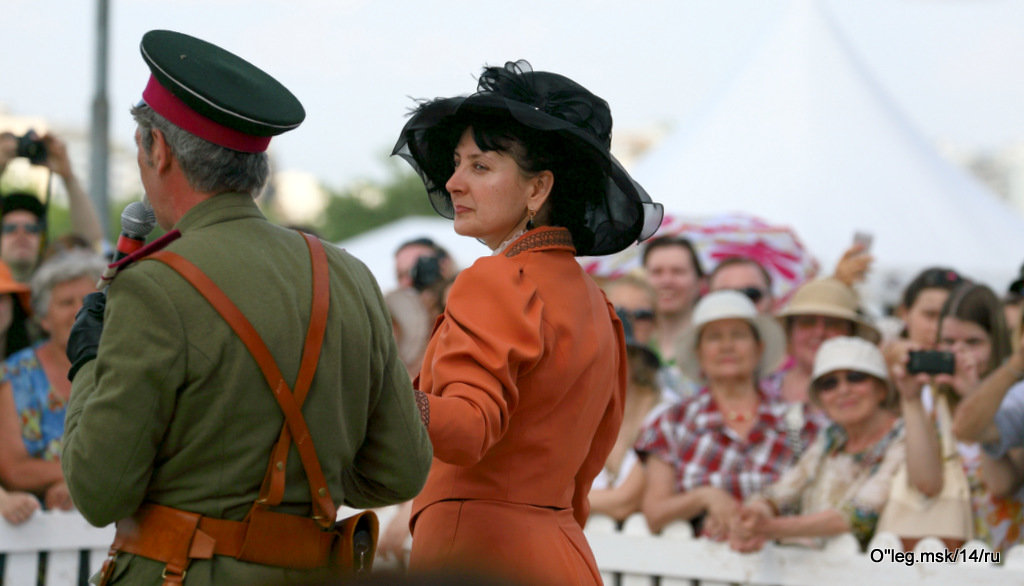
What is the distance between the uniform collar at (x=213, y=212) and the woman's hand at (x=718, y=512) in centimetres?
268

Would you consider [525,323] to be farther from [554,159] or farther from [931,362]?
[931,362]

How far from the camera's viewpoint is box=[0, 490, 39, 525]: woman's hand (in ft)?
14.8

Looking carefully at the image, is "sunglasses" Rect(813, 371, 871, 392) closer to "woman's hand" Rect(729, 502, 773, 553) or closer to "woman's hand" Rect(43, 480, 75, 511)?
"woman's hand" Rect(729, 502, 773, 553)

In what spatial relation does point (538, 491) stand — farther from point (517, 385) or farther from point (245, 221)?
point (245, 221)

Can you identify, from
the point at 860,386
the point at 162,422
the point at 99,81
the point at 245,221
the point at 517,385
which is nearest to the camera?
the point at 162,422

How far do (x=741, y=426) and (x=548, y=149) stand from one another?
7.89 ft

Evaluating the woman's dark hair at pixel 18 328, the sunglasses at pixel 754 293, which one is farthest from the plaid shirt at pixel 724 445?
the woman's dark hair at pixel 18 328

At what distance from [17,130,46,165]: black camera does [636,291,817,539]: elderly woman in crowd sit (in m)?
3.45

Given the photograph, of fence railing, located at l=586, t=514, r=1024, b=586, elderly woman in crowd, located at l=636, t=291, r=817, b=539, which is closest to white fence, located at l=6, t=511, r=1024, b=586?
fence railing, located at l=586, t=514, r=1024, b=586

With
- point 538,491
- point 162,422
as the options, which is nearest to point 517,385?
point 538,491

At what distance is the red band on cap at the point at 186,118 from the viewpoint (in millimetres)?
2281

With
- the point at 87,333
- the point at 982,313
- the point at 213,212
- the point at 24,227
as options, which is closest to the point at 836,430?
the point at 982,313

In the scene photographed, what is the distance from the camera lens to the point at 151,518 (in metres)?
2.21

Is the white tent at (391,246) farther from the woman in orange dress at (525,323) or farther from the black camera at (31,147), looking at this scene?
the woman in orange dress at (525,323)
